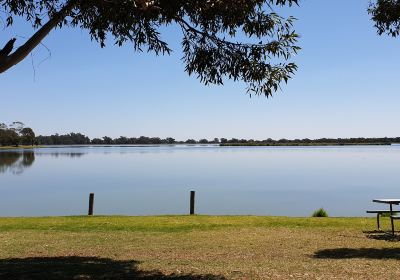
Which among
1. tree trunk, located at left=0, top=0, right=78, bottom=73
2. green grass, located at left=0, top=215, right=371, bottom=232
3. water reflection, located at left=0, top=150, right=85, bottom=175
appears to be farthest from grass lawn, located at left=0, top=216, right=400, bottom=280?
water reflection, located at left=0, top=150, right=85, bottom=175

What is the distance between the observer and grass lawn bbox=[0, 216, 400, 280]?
25.7 ft

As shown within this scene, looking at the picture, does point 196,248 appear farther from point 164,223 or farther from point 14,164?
point 14,164

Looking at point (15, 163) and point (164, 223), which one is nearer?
point (164, 223)

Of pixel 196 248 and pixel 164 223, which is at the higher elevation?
pixel 196 248

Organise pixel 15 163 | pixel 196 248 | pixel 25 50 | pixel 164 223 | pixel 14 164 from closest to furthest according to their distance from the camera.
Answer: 1. pixel 25 50
2. pixel 196 248
3. pixel 164 223
4. pixel 14 164
5. pixel 15 163

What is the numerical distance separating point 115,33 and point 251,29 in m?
2.63

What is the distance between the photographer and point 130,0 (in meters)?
8.08

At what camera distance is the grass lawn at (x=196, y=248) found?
7.84 m

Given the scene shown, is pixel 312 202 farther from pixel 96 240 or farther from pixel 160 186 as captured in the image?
pixel 96 240

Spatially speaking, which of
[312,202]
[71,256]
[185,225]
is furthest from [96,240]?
[312,202]

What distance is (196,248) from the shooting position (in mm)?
11164

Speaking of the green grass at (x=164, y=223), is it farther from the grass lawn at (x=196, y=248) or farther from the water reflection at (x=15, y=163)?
the water reflection at (x=15, y=163)

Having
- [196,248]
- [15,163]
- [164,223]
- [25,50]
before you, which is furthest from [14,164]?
[25,50]

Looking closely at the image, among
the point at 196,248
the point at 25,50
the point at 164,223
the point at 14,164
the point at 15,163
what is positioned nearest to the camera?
the point at 25,50
